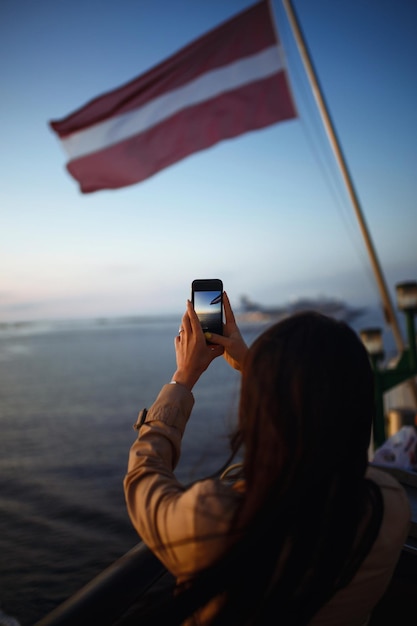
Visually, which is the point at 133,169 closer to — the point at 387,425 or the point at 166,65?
the point at 166,65

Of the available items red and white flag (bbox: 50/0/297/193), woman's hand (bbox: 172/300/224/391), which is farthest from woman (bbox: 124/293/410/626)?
red and white flag (bbox: 50/0/297/193)

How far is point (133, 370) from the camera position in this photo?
70.7 ft

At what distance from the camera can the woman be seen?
90cm

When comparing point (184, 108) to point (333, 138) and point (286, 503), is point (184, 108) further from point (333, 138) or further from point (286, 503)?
point (286, 503)

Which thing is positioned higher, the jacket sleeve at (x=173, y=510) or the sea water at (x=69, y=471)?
the jacket sleeve at (x=173, y=510)

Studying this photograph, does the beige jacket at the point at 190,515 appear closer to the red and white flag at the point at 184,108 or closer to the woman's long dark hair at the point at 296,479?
the woman's long dark hair at the point at 296,479

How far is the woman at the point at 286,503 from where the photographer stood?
35.4 inches

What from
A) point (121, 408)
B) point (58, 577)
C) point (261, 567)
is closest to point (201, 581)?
point (261, 567)

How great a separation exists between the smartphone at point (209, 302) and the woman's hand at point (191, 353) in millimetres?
127

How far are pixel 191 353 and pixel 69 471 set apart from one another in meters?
7.34

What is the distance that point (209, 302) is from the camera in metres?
1.44

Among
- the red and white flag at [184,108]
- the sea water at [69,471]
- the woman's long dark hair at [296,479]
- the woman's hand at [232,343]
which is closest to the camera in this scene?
the woman's long dark hair at [296,479]

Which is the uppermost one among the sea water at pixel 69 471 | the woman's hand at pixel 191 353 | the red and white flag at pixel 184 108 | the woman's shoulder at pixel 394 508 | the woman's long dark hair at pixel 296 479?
the red and white flag at pixel 184 108

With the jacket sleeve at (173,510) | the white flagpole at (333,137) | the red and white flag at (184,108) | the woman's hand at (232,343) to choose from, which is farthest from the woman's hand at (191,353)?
the red and white flag at (184,108)
